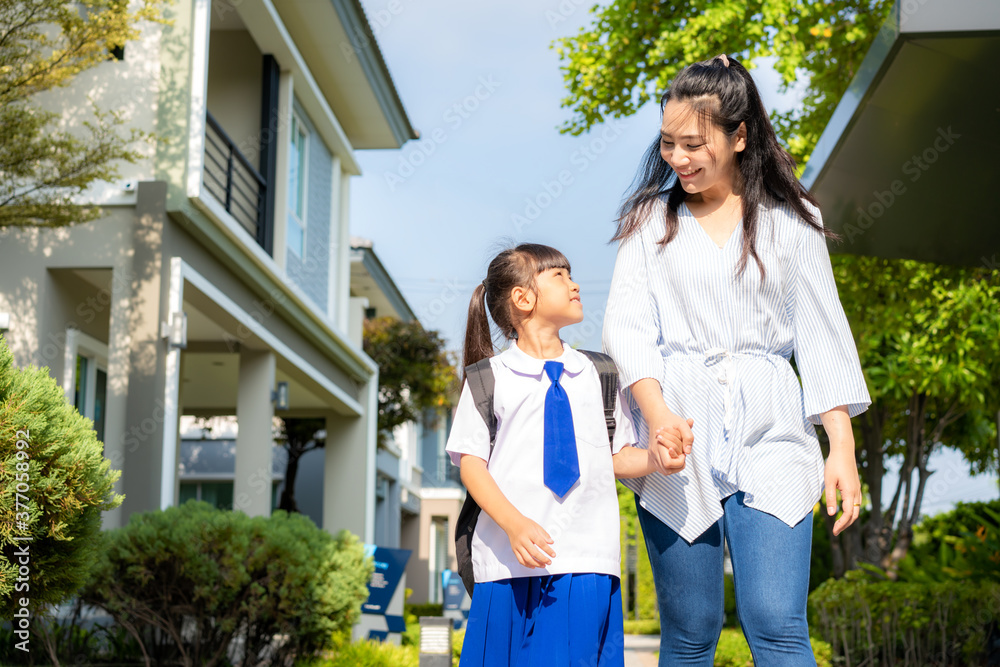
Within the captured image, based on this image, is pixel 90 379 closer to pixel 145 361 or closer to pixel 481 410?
pixel 145 361

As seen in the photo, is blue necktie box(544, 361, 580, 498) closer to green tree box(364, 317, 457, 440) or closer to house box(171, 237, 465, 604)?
house box(171, 237, 465, 604)

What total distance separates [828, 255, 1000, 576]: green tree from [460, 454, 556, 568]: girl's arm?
7.43m

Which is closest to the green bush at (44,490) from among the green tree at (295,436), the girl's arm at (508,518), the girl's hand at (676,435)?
the girl's arm at (508,518)

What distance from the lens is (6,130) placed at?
592cm

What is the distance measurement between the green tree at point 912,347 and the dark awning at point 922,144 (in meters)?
1.55

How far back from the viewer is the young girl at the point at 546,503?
2484 millimetres

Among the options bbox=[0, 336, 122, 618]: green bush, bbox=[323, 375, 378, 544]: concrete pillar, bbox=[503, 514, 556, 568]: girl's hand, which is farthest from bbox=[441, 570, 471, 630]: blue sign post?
bbox=[503, 514, 556, 568]: girl's hand

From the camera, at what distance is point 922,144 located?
18.9 feet

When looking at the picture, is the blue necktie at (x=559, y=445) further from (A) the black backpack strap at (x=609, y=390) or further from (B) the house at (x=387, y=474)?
(B) the house at (x=387, y=474)

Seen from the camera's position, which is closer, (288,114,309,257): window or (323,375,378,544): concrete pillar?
(288,114,309,257): window

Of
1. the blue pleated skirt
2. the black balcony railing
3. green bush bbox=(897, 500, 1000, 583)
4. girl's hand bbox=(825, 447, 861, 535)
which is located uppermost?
the black balcony railing

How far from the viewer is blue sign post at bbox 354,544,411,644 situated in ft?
35.8

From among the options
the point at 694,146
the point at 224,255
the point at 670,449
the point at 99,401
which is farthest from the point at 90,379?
the point at 670,449

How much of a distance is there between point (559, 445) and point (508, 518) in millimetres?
281
